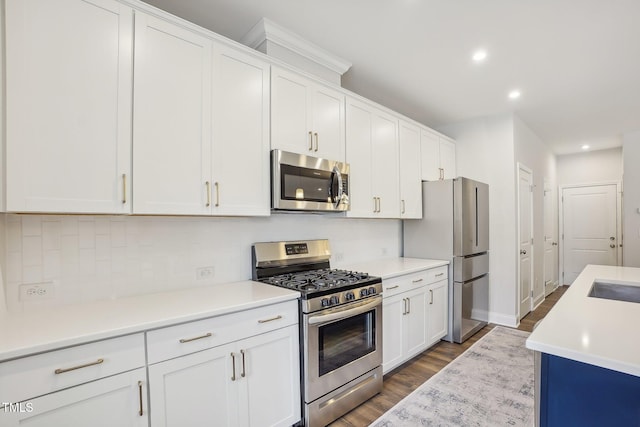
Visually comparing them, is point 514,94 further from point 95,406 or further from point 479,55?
point 95,406

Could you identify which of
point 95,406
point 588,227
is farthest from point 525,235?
point 95,406

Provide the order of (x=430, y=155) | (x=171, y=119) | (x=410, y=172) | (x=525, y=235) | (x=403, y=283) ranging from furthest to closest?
1. (x=525, y=235)
2. (x=430, y=155)
3. (x=410, y=172)
4. (x=403, y=283)
5. (x=171, y=119)

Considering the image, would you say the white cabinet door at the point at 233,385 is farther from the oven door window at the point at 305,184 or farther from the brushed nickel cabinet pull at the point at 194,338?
the oven door window at the point at 305,184

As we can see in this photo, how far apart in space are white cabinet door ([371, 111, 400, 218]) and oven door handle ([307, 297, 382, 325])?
1.04 meters

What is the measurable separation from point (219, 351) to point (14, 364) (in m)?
0.78

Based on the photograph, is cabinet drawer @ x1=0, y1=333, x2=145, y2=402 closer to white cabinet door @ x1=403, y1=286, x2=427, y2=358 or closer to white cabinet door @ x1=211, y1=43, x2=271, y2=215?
white cabinet door @ x1=211, y1=43, x2=271, y2=215

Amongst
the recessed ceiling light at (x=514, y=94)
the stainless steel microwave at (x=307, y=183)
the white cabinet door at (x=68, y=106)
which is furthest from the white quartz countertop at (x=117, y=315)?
the recessed ceiling light at (x=514, y=94)

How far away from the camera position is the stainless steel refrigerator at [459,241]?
11.6 ft

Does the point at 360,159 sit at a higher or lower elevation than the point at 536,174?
lower

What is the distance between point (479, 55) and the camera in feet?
8.84

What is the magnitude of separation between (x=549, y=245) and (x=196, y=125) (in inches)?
260

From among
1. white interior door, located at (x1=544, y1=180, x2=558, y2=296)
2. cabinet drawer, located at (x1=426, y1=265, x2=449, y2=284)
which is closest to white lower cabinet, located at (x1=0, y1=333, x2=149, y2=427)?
cabinet drawer, located at (x1=426, y1=265, x2=449, y2=284)

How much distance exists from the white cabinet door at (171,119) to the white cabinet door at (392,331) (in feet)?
5.64

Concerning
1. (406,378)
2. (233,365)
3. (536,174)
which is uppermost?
(536,174)
